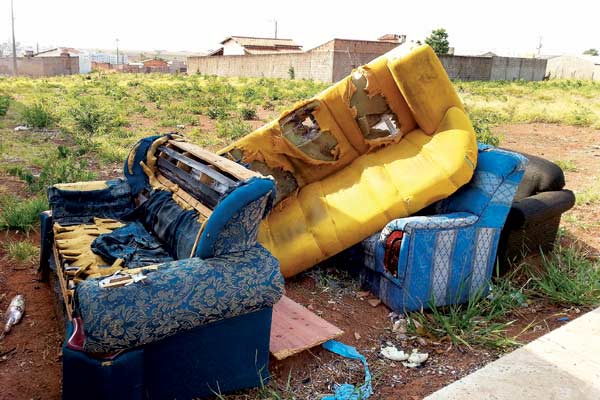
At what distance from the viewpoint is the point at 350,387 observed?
2.67 metres

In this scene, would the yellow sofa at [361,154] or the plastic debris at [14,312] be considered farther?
the yellow sofa at [361,154]

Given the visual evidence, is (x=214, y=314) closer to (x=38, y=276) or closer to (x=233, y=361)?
(x=233, y=361)

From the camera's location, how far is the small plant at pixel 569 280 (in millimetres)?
3646

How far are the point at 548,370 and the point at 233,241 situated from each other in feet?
5.42

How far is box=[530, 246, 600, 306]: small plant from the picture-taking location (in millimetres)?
3646

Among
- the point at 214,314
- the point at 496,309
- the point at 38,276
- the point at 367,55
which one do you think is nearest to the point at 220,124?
the point at 38,276

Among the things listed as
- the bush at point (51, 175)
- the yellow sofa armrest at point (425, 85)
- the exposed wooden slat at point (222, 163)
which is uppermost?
the yellow sofa armrest at point (425, 85)

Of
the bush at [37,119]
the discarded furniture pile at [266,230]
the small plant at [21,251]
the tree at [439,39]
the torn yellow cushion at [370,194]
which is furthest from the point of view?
the tree at [439,39]

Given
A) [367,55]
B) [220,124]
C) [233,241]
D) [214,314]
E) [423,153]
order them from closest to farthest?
[214,314] → [233,241] → [423,153] → [220,124] → [367,55]

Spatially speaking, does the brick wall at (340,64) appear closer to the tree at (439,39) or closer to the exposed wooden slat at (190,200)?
the tree at (439,39)

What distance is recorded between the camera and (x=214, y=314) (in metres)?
2.27

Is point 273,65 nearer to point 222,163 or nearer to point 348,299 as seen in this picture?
point 348,299

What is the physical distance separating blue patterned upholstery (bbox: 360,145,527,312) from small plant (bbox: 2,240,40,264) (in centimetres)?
263

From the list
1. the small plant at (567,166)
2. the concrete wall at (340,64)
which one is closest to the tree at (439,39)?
the concrete wall at (340,64)
